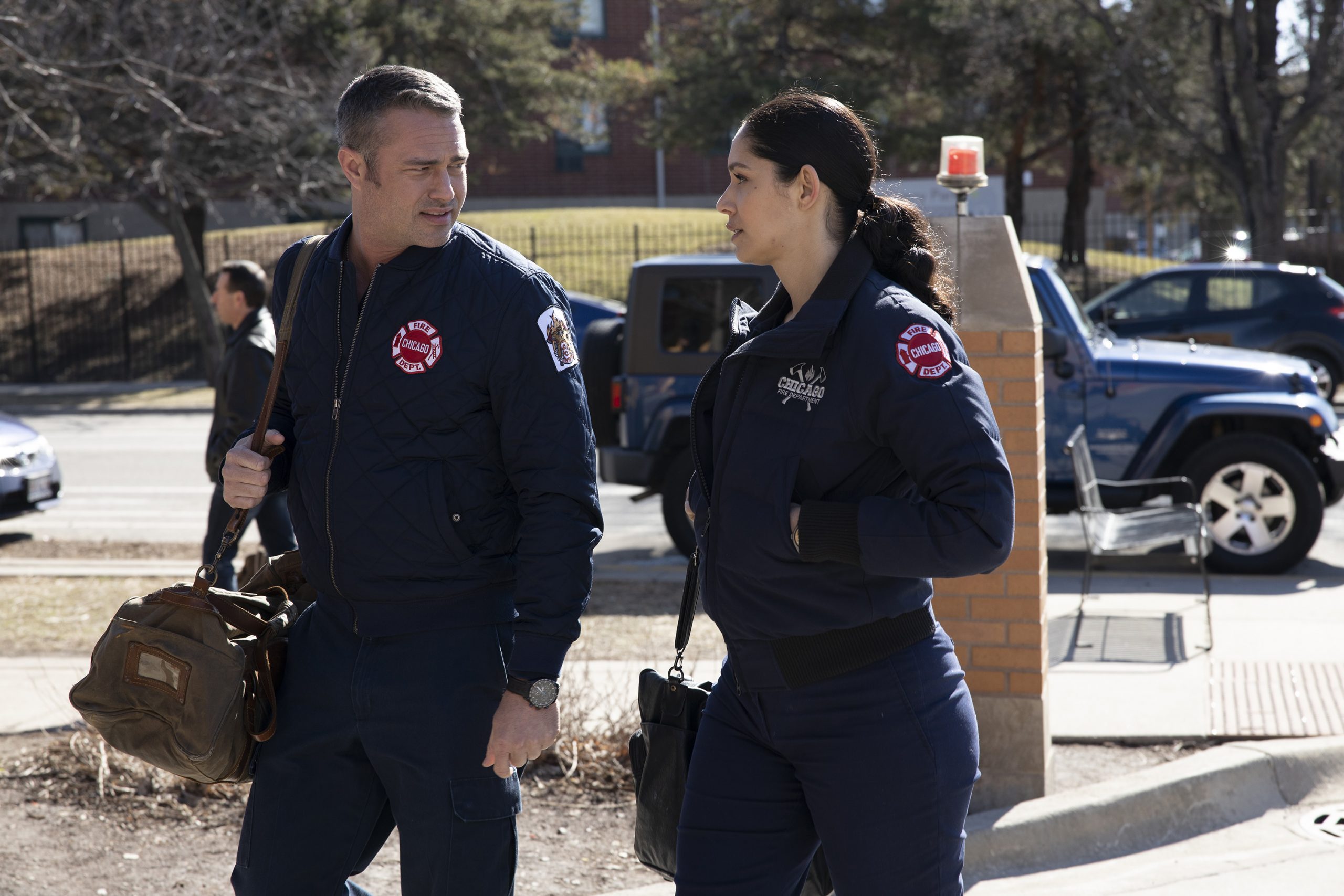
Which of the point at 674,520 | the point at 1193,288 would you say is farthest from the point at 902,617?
the point at 1193,288

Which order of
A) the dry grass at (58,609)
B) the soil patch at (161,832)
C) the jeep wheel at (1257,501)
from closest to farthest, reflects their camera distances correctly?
the soil patch at (161,832) < the dry grass at (58,609) < the jeep wheel at (1257,501)

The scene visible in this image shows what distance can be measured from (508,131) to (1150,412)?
21.4m

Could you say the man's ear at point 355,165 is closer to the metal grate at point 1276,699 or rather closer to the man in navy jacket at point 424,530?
the man in navy jacket at point 424,530

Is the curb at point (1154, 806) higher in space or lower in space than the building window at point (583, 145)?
lower

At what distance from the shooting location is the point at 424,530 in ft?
8.00

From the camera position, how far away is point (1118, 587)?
7.82 m

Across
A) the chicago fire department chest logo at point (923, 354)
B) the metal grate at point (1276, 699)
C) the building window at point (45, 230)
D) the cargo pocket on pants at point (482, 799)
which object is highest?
the building window at point (45, 230)

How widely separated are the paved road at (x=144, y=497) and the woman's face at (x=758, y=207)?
7.08 m

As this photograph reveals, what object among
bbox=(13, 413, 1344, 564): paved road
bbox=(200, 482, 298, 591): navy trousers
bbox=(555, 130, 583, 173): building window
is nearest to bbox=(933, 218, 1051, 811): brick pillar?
bbox=(200, 482, 298, 591): navy trousers

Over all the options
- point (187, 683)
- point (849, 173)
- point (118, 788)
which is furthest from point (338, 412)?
point (118, 788)

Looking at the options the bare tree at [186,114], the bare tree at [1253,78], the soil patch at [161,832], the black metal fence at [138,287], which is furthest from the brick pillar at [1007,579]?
the black metal fence at [138,287]

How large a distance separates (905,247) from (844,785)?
0.93m

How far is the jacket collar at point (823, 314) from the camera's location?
2.24 meters

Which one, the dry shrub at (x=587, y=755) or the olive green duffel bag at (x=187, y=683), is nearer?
the olive green duffel bag at (x=187, y=683)
